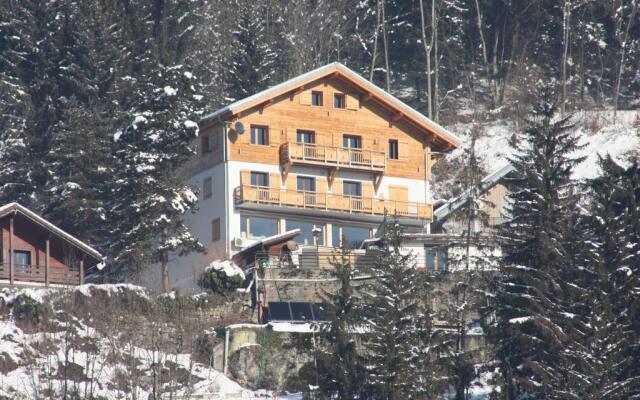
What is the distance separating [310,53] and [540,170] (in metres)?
36.6

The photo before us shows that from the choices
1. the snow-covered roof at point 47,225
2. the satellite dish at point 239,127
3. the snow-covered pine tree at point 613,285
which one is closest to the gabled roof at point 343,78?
the satellite dish at point 239,127

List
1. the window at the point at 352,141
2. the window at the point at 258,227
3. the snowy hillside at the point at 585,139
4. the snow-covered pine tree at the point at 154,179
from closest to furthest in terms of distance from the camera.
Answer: the snow-covered pine tree at the point at 154,179, the window at the point at 258,227, the window at the point at 352,141, the snowy hillside at the point at 585,139

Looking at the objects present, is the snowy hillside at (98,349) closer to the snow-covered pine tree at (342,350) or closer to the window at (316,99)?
the snow-covered pine tree at (342,350)

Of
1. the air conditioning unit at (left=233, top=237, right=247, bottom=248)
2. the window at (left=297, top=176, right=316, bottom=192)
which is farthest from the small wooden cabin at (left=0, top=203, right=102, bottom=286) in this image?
the window at (left=297, top=176, right=316, bottom=192)

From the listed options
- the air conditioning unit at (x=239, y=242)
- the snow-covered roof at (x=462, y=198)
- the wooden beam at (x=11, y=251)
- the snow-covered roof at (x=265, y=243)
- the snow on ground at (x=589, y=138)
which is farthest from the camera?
the snow on ground at (x=589, y=138)

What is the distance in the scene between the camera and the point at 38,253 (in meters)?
67.4

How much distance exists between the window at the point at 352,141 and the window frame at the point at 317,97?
1.93 meters

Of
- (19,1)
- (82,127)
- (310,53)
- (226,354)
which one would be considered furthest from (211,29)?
(226,354)

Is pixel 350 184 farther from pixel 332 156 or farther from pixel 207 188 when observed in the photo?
pixel 207 188

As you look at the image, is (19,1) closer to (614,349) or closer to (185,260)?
(185,260)

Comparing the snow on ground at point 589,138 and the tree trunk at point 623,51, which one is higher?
the tree trunk at point 623,51

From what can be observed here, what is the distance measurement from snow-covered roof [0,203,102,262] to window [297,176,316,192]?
41.2ft

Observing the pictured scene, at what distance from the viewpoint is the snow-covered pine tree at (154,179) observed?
6788 cm

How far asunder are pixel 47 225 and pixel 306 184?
14916mm
